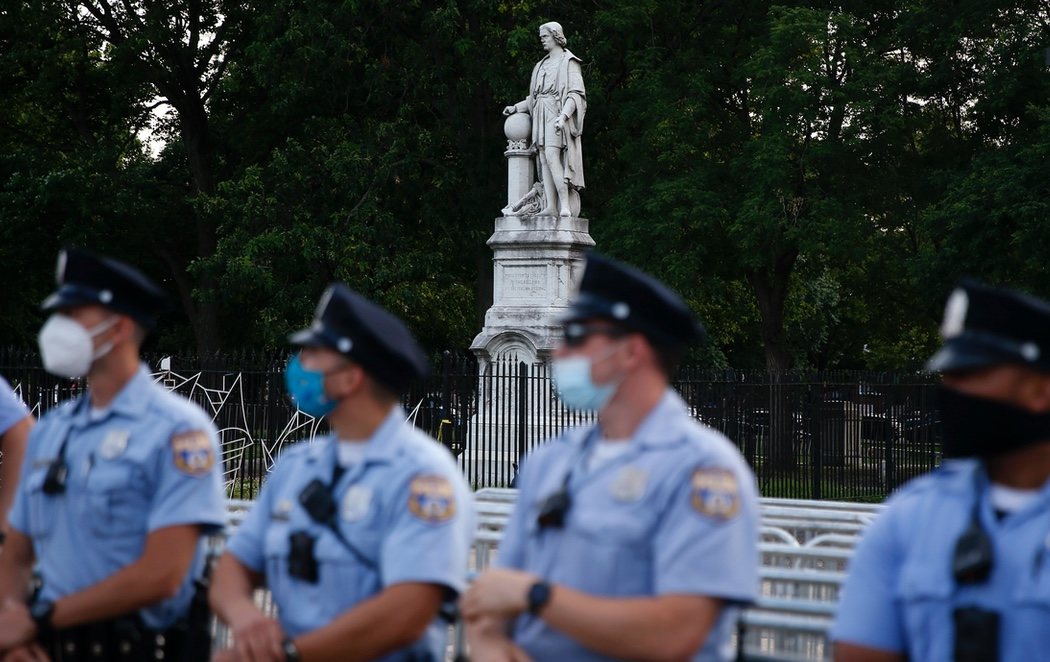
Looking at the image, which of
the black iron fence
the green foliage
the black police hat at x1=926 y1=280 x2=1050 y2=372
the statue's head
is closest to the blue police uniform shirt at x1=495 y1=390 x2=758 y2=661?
the black police hat at x1=926 y1=280 x2=1050 y2=372

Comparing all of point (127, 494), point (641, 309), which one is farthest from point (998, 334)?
point (127, 494)

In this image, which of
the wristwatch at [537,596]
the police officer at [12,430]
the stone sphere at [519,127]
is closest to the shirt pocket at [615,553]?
the wristwatch at [537,596]

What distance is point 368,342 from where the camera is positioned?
153 inches

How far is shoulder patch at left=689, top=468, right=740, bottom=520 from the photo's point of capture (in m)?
3.25

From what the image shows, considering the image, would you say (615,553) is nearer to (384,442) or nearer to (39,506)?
(384,442)

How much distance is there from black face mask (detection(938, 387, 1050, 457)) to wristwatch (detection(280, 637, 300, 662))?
169 cm

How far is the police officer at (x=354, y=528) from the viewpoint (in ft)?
11.8

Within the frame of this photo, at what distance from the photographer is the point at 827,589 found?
20.7 ft

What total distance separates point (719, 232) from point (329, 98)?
851 cm

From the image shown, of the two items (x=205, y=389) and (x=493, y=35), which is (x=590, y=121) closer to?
(x=493, y=35)

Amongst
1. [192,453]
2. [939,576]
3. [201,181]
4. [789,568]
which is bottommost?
[789,568]

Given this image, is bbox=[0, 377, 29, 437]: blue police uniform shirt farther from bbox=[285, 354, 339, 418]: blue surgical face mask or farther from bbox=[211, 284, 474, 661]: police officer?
bbox=[211, 284, 474, 661]: police officer

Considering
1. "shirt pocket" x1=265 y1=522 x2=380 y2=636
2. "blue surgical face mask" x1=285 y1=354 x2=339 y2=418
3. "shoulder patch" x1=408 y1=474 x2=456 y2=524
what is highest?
"blue surgical face mask" x1=285 y1=354 x2=339 y2=418

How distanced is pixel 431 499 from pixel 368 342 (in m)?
0.49
